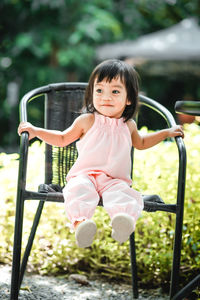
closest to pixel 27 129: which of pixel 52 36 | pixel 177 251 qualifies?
pixel 177 251

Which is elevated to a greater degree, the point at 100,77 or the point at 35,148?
the point at 100,77

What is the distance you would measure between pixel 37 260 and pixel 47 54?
18.3 ft

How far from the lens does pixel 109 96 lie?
1.67m

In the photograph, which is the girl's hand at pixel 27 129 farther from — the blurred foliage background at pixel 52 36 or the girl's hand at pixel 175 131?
the blurred foliage background at pixel 52 36

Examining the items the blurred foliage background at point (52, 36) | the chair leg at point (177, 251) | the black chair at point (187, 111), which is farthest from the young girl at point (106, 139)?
the blurred foliage background at point (52, 36)

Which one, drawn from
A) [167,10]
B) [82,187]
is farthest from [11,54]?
[82,187]

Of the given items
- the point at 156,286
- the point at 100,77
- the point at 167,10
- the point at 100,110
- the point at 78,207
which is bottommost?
the point at 156,286

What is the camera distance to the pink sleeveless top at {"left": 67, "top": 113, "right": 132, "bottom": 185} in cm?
165

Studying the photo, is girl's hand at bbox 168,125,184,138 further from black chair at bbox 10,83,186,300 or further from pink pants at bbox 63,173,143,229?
pink pants at bbox 63,173,143,229

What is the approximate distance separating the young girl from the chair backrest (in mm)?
271

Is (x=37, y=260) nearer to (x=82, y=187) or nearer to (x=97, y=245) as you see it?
(x=97, y=245)

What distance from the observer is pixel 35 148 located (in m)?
2.50

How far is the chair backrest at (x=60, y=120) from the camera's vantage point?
6.46ft

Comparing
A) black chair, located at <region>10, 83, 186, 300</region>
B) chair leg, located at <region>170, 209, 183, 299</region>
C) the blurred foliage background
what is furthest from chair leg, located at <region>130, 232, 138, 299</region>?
the blurred foliage background
